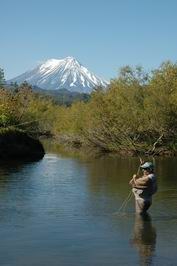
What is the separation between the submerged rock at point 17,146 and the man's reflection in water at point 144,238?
35.9 meters

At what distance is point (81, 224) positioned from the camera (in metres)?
22.3

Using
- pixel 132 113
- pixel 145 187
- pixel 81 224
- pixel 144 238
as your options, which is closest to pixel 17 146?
pixel 132 113

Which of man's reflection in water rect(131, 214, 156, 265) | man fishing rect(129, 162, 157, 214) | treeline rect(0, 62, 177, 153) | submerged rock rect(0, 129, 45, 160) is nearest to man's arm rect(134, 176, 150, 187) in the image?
man fishing rect(129, 162, 157, 214)

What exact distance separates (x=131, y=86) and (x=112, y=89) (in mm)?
3346

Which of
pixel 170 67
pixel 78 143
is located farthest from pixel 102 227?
pixel 78 143

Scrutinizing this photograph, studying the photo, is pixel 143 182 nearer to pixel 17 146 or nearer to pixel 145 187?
pixel 145 187

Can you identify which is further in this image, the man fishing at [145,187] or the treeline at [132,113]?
the treeline at [132,113]

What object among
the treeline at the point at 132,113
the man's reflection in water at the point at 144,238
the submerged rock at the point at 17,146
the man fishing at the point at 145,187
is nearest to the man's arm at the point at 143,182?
the man fishing at the point at 145,187

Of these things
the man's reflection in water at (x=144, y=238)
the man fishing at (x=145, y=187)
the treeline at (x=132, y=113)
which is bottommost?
the man's reflection in water at (x=144, y=238)

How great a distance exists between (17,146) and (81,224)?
128ft

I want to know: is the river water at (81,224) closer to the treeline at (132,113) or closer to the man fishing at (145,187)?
the man fishing at (145,187)

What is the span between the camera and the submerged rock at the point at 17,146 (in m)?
58.8

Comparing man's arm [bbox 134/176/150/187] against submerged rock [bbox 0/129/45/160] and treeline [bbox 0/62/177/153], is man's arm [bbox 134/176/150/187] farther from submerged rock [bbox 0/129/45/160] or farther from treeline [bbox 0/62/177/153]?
treeline [bbox 0/62/177/153]

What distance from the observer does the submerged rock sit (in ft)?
193
